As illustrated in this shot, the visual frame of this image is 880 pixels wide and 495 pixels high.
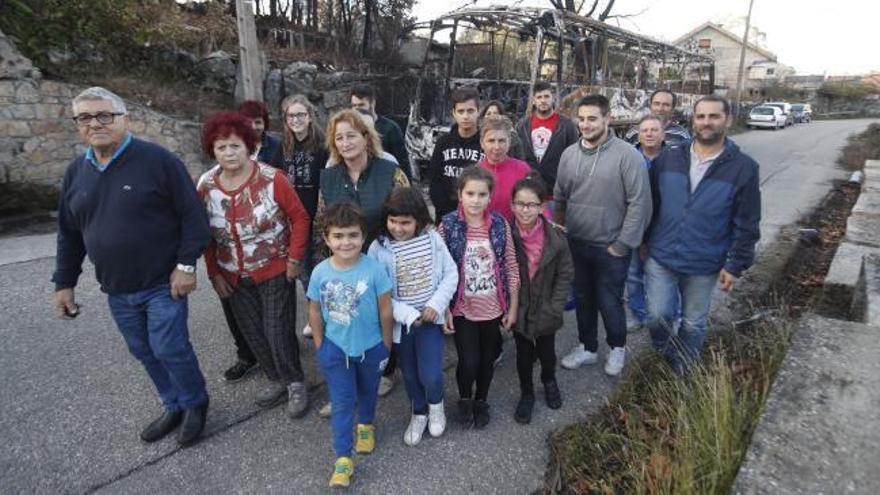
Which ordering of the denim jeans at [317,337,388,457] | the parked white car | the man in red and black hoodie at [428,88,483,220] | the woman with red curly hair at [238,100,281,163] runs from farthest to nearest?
the parked white car, the woman with red curly hair at [238,100,281,163], the man in red and black hoodie at [428,88,483,220], the denim jeans at [317,337,388,457]

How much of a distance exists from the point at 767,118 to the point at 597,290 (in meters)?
30.4

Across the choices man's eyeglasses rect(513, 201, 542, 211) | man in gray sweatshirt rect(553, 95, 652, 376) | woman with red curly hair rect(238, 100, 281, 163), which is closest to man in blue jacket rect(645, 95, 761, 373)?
man in gray sweatshirt rect(553, 95, 652, 376)

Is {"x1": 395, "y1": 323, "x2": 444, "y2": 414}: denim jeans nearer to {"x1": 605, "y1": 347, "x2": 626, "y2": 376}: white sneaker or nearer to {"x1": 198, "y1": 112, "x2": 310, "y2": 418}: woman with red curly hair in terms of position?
{"x1": 198, "y1": 112, "x2": 310, "y2": 418}: woman with red curly hair

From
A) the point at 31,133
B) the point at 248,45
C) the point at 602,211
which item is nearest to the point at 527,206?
the point at 602,211

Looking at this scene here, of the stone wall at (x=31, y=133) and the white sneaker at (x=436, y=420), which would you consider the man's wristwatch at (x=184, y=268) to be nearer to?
the white sneaker at (x=436, y=420)

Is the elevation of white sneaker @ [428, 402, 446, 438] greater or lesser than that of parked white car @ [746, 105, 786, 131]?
lesser

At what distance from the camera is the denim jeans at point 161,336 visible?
7.83ft

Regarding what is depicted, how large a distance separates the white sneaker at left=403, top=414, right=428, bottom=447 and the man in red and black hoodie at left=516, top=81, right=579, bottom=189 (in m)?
2.21

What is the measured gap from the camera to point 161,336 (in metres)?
2.40

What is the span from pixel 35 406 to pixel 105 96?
6.27 feet

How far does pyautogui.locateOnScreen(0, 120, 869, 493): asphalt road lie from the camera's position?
2.31 meters

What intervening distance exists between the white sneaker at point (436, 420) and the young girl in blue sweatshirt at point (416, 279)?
0.10 metres

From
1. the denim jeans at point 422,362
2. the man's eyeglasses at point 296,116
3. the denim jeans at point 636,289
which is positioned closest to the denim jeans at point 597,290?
the denim jeans at point 636,289

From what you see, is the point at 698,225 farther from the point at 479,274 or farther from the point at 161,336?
the point at 161,336
